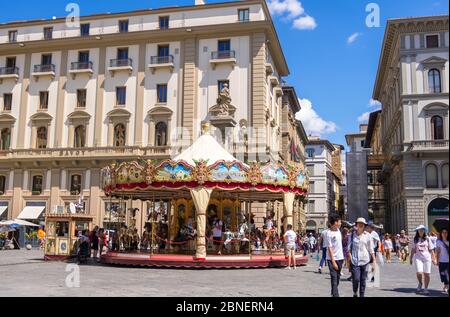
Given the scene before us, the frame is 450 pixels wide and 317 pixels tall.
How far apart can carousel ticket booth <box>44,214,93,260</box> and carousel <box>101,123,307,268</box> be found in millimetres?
1918

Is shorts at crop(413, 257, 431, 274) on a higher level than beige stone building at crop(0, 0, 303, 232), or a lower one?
lower

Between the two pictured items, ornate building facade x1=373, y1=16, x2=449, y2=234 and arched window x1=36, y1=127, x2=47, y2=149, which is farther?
arched window x1=36, y1=127, x2=47, y2=149

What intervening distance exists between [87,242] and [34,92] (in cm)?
2434

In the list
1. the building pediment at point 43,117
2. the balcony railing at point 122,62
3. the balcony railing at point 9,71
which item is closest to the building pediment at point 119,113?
the balcony railing at point 122,62

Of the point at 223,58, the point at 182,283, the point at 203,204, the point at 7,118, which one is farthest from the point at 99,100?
the point at 182,283

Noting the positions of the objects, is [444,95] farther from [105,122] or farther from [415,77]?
[105,122]

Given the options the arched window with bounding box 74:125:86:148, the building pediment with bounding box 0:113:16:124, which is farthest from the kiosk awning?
the building pediment with bounding box 0:113:16:124

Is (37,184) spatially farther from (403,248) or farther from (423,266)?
(423,266)

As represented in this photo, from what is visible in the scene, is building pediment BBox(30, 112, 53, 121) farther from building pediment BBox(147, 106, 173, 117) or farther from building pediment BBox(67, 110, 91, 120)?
building pediment BBox(147, 106, 173, 117)

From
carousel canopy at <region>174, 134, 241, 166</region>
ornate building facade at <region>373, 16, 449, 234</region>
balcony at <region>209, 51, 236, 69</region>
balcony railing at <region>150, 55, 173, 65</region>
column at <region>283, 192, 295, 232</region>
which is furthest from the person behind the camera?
ornate building facade at <region>373, 16, 449, 234</region>

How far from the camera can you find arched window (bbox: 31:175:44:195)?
4172cm

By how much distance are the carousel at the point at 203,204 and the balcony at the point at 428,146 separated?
2063 centimetres

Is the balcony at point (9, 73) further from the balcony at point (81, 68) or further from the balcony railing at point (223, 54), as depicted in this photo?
the balcony railing at point (223, 54)

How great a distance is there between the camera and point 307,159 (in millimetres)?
87188
